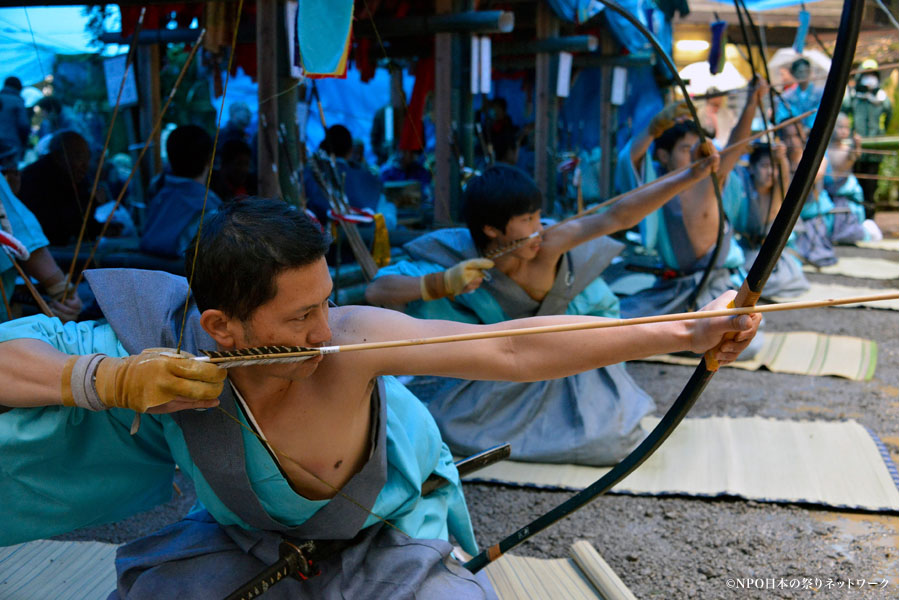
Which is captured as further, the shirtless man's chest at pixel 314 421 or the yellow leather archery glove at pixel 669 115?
the yellow leather archery glove at pixel 669 115

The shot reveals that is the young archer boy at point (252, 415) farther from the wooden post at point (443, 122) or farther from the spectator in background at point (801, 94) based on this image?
the spectator in background at point (801, 94)

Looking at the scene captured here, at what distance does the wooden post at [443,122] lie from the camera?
5027 mm

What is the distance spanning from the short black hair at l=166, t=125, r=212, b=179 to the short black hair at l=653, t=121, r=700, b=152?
256 cm

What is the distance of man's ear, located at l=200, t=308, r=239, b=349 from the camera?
153 centimetres

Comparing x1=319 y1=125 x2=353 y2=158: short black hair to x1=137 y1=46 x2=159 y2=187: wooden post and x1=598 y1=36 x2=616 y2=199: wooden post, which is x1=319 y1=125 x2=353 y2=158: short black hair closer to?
x1=137 y1=46 x2=159 y2=187: wooden post

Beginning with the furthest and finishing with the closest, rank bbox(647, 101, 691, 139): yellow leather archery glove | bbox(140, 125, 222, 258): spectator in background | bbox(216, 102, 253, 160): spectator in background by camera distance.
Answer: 1. bbox(216, 102, 253, 160): spectator in background
2. bbox(140, 125, 222, 258): spectator in background
3. bbox(647, 101, 691, 139): yellow leather archery glove

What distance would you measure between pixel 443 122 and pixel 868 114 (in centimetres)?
875

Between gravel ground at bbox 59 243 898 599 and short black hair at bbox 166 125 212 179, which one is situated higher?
short black hair at bbox 166 125 212 179

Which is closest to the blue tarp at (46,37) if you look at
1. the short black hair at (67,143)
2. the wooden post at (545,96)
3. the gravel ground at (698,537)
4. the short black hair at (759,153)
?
the short black hair at (67,143)

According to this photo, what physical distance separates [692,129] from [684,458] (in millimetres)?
2252

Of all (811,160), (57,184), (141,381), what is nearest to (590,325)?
(811,160)

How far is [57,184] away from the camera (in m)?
4.50

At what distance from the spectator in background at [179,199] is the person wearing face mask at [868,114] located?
9349 millimetres

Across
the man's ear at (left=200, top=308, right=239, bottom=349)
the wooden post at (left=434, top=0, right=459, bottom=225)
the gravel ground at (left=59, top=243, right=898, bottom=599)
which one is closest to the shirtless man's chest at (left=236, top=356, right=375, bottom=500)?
the man's ear at (left=200, top=308, right=239, bottom=349)
